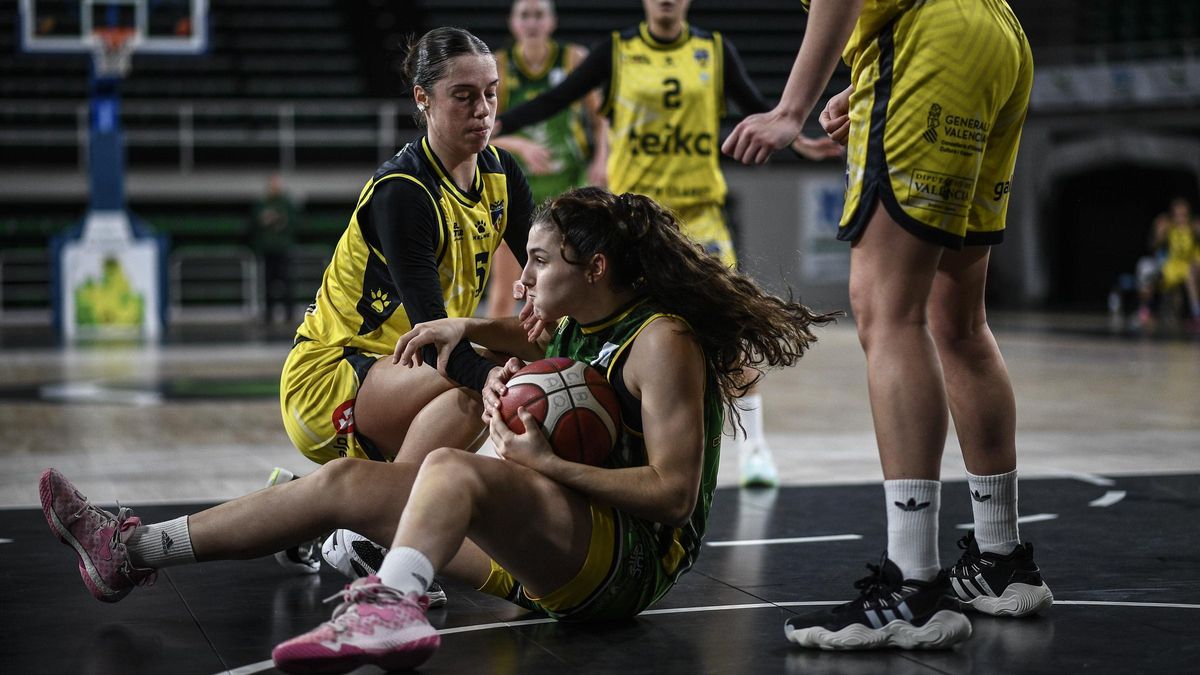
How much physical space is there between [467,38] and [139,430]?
423cm

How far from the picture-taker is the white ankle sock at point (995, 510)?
10.5ft

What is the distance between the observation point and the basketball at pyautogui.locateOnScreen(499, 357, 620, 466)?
2783 millimetres

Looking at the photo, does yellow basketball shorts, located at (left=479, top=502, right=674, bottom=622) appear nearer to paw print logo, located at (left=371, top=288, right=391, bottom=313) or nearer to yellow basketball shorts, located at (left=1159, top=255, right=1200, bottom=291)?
paw print logo, located at (left=371, top=288, right=391, bottom=313)

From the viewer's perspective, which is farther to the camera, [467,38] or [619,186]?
[619,186]

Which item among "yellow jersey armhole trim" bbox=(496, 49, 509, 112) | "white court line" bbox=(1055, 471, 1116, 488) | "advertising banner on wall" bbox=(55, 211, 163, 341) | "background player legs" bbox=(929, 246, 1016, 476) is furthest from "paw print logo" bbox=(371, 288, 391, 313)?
"advertising banner on wall" bbox=(55, 211, 163, 341)

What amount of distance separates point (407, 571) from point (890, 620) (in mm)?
959

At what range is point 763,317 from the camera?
119 inches

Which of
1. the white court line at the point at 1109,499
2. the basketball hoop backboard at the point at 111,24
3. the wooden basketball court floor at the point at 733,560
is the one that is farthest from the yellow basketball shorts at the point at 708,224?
the basketball hoop backboard at the point at 111,24

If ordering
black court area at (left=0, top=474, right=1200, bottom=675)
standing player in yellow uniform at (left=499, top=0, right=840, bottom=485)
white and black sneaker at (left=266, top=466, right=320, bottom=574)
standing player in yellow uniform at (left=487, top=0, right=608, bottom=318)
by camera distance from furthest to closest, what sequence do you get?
standing player in yellow uniform at (left=487, top=0, right=608, bottom=318)
standing player in yellow uniform at (left=499, top=0, right=840, bottom=485)
white and black sneaker at (left=266, top=466, right=320, bottom=574)
black court area at (left=0, top=474, right=1200, bottom=675)

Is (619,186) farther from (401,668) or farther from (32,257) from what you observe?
(32,257)

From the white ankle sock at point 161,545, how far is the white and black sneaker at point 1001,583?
1710mm

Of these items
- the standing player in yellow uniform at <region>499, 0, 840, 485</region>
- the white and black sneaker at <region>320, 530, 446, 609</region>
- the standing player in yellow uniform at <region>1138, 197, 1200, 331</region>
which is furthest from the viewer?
the standing player in yellow uniform at <region>1138, 197, 1200, 331</region>

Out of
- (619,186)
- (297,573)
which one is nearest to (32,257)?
(619,186)

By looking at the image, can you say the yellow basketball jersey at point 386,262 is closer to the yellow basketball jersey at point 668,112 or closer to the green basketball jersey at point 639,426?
the green basketball jersey at point 639,426
